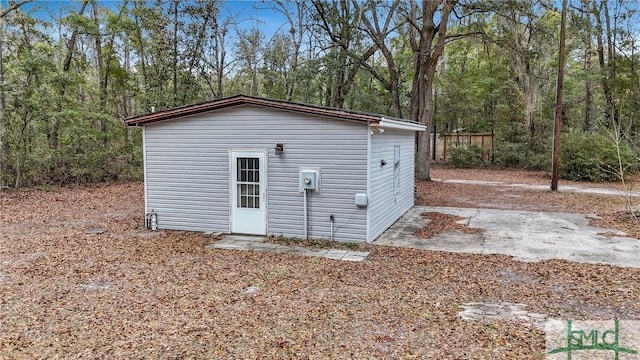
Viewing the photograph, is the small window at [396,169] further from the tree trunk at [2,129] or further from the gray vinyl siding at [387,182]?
the tree trunk at [2,129]

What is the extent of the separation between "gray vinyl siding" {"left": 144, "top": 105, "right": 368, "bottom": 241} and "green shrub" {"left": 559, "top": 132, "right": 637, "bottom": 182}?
40.9ft

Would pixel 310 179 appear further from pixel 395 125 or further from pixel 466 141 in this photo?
pixel 466 141

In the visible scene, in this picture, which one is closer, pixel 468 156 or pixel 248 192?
pixel 248 192

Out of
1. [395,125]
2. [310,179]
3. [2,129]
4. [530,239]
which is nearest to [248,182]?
[310,179]

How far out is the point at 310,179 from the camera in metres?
6.99

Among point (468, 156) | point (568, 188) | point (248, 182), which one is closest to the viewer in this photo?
point (248, 182)

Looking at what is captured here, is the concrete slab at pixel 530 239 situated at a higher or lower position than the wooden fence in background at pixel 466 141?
lower

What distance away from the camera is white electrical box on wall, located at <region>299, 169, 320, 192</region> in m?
7.00

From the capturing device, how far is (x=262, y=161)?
7426 mm

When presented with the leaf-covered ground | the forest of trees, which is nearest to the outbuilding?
the leaf-covered ground

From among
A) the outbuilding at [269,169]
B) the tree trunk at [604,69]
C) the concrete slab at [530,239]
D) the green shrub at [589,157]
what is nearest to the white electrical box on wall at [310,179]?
the outbuilding at [269,169]

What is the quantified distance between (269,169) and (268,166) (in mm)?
55

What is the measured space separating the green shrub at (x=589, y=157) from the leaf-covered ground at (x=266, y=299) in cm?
1197

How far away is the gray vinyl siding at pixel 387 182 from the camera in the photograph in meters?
7.19
